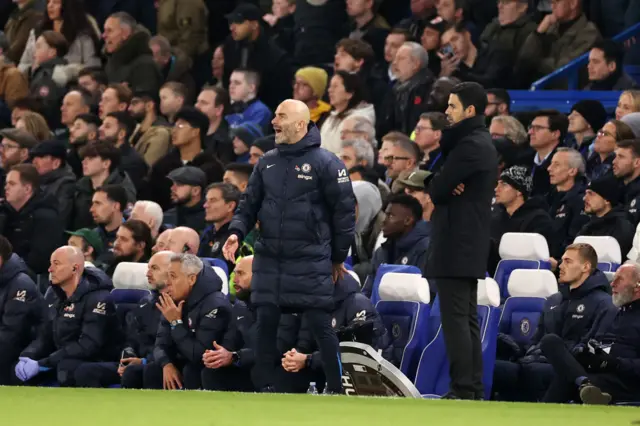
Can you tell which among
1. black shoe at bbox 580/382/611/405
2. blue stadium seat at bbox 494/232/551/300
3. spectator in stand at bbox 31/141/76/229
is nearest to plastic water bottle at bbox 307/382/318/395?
black shoe at bbox 580/382/611/405

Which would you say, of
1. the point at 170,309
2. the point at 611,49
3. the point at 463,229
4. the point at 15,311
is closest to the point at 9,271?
the point at 15,311

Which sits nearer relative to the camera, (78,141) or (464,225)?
(464,225)

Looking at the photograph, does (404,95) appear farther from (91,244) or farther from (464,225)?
(464,225)

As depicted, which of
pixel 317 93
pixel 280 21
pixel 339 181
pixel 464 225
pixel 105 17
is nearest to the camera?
pixel 464 225

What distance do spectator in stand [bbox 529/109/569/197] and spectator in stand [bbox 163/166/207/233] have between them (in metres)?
3.12

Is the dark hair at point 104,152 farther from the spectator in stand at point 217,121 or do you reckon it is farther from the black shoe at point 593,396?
the black shoe at point 593,396

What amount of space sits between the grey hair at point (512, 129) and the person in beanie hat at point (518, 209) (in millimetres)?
1014

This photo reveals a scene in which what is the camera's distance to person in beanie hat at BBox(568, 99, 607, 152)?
15.0m

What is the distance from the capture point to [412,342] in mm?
11617

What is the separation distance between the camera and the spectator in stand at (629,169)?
13.2m

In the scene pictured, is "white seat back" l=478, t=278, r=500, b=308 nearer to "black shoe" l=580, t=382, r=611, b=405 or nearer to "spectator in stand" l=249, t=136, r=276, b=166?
"black shoe" l=580, t=382, r=611, b=405

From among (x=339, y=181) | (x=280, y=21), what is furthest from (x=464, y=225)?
(x=280, y=21)

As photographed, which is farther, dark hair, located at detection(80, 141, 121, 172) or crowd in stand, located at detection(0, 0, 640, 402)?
dark hair, located at detection(80, 141, 121, 172)

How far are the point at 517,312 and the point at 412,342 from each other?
1.18 metres
